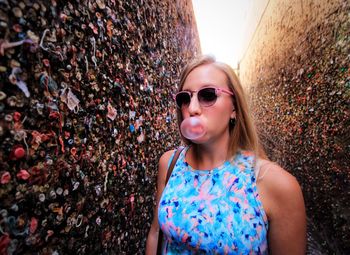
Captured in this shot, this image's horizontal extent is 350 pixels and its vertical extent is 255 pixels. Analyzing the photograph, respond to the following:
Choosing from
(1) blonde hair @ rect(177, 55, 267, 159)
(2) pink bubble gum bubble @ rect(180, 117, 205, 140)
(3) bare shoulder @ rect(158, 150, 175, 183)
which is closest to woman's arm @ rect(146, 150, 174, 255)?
(3) bare shoulder @ rect(158, 150, 175, 183)

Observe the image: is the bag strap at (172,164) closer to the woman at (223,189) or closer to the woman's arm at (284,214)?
the woman at (223,189)

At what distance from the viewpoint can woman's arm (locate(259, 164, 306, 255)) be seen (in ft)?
3.44

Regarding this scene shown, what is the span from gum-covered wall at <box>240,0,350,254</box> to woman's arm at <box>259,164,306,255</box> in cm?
152

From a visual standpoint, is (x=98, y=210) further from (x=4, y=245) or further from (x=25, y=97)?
(x=25, y=97)

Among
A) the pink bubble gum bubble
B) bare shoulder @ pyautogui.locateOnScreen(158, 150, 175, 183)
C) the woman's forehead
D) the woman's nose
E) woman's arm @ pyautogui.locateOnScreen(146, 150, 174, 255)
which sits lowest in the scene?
woman's arm @ pyautogui.locateOnScreen(146, 150, 174, 255)

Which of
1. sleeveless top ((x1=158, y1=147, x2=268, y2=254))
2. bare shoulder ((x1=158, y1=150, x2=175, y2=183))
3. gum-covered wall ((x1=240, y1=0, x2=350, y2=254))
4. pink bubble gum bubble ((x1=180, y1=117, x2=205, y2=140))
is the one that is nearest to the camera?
sleeveless top ((x1=158, y1=147, x2=268, y2=254))

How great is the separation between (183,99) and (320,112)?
2311 mm

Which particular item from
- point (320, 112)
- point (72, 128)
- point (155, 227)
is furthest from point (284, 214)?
point (320, 112)

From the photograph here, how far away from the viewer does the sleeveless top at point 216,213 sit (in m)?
1.02

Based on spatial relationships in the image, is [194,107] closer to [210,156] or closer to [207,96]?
[207,96]

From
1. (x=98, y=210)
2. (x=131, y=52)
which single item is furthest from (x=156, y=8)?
(x=98, y=210)

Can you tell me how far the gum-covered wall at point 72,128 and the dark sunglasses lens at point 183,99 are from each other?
1.35 feet

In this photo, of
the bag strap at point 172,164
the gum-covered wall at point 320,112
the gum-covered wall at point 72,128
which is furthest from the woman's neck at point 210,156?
the gum-covered wall at point 320,112

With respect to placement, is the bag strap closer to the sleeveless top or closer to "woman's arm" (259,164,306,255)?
the sleeveless top
